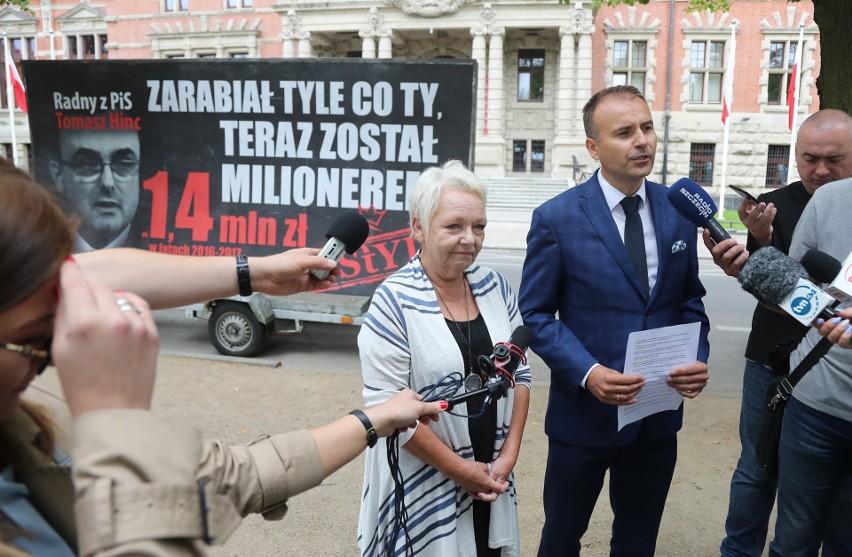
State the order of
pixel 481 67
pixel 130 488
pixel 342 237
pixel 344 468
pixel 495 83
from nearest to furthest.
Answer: pixel 130 488, pixel 342 237, pixel 344 468, pixel 495 83, pixel 481 67

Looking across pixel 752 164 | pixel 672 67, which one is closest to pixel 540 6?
pixel 672 67

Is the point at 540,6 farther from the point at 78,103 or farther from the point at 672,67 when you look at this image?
the point at 78,103

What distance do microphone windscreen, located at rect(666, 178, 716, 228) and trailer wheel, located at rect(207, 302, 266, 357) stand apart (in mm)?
5644

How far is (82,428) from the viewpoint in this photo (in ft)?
2.91

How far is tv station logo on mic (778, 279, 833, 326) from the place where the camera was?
182cm

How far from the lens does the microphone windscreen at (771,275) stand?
74.5 inches

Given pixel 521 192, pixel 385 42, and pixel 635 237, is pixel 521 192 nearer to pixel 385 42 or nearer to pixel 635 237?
pixel 385 42

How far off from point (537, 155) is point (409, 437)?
27.0 meters

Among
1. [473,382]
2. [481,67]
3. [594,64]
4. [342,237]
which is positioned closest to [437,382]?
[473,382]

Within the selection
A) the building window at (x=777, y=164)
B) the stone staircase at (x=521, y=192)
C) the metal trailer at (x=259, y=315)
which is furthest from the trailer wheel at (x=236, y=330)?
the building window at (x=777, y=164)

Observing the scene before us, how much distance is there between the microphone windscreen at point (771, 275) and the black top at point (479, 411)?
97 centimetres

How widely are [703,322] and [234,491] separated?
2.29 m

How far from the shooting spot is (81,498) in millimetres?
875

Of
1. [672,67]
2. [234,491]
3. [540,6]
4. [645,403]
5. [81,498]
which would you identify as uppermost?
[540,6]
